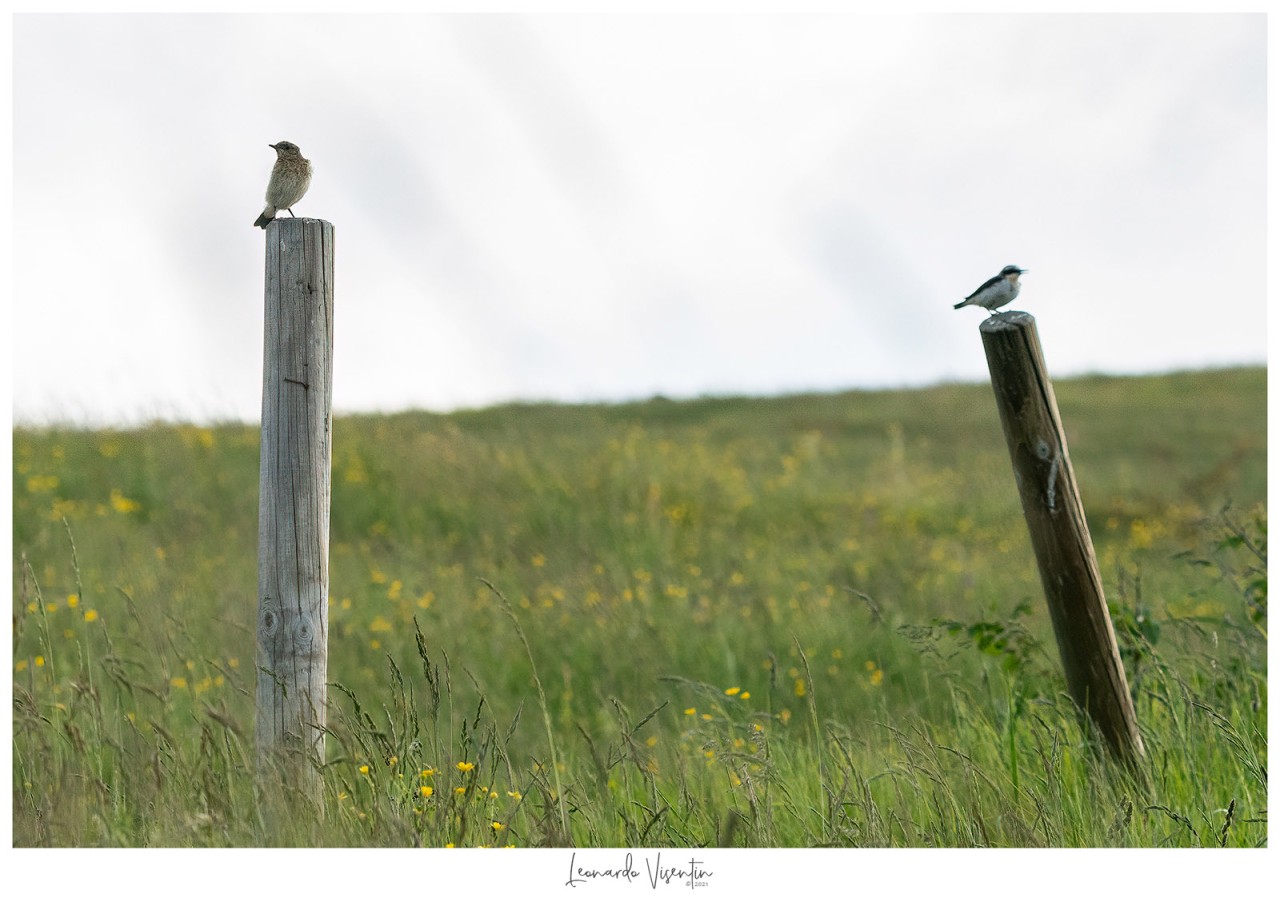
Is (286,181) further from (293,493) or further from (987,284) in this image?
(987,284)

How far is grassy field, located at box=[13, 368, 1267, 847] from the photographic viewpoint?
2662mm

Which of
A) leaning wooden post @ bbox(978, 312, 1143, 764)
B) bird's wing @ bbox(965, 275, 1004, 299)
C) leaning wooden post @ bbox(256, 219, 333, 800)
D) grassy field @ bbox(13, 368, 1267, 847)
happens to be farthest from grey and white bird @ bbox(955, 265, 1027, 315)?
leaning wooden post @ bbox(256, 219, 333, 800)

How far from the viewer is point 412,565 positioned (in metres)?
7.57

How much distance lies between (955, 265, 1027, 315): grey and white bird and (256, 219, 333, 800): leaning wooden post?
7.41 feet

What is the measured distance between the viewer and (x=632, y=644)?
5.57 meters

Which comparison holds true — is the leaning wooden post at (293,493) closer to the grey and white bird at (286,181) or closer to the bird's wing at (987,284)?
the grey and white bird at (286,181)

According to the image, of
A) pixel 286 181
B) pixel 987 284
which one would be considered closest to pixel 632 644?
pixel 987 284

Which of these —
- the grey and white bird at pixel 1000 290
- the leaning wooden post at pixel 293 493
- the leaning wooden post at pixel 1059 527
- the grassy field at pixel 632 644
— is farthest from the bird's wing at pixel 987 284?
the leaning wooden post at pixel 293 493

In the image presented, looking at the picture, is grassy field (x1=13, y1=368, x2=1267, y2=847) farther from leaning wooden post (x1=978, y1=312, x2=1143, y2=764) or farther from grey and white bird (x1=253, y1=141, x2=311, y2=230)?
grey and white bird (x1=253, y1=141, x2=311, y2=230)

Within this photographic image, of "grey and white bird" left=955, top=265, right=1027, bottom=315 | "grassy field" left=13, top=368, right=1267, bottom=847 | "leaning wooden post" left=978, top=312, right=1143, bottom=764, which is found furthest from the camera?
"grey and white bird" left=955, top=265, right=1027, bottom=315

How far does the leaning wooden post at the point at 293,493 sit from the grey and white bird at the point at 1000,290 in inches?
88.9

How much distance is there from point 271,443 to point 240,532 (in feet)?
19.3

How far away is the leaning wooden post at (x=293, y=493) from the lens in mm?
2676

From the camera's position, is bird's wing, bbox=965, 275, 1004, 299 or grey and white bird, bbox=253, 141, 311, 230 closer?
grey and white bird, bbox=253, 141, 311, 230
